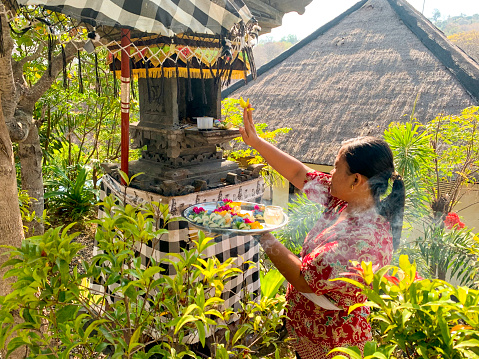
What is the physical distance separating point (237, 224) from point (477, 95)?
6.61 m

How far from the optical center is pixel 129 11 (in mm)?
1808

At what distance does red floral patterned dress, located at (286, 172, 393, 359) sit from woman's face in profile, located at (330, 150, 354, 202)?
0.37ft

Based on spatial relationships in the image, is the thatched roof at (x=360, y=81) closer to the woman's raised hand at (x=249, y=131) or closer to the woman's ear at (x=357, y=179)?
the woman's raised hand at (x=249, y=131)

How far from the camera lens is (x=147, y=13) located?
5.94 ft

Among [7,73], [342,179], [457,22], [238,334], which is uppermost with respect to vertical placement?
[457,22]

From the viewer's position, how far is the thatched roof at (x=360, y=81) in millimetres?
6801

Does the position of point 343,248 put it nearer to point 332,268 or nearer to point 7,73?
point 332,268

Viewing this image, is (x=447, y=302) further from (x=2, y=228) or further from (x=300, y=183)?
(x=2, y=228)

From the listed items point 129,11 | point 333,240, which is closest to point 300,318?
point 333,240

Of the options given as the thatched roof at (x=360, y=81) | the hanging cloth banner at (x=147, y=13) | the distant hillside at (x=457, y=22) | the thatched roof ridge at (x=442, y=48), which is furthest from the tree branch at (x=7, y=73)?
the distant hillside at (x=457, y=22)

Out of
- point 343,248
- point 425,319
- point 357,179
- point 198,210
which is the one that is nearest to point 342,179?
point 357,179

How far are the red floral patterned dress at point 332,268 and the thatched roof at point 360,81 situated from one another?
5171 mm

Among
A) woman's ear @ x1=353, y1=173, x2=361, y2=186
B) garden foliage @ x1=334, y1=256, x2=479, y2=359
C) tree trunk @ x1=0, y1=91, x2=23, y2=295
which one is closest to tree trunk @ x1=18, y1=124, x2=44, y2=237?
tree trunk @ x1=0, y1=91, x2=23, y2=295

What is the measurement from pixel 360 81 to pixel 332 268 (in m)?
7.11
